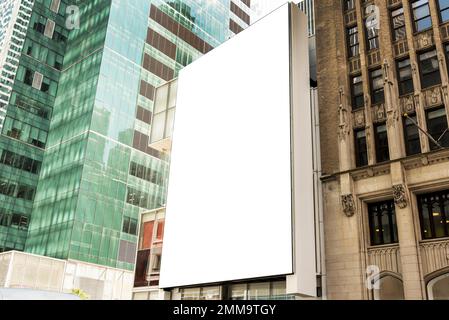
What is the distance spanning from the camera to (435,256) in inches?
663

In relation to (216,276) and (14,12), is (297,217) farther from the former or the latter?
(14,12)

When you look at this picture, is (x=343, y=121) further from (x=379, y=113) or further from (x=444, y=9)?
(x=444, y=9)

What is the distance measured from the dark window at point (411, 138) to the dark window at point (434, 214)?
2034 millimetres

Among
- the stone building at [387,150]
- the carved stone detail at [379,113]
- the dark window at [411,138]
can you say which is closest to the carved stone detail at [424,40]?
the stone building at [387,150]

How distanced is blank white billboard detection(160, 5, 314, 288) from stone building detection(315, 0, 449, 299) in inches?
105

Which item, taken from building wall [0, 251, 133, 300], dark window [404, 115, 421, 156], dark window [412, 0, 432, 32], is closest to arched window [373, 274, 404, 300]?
dark window [404, 115, 421, 156]

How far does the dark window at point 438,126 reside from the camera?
1834cm

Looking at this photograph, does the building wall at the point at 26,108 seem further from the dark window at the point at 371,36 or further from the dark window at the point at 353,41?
the dark window at the point at 371,36

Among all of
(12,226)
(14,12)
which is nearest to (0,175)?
(12,226)

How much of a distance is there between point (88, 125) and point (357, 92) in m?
41.1

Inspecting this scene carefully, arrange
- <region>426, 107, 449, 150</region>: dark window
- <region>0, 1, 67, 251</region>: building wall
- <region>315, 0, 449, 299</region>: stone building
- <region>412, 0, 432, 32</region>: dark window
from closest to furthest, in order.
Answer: <region>315, 0, 449, 299</region>: stone building
<region>426, 107, 449, 150</region>: dark window
<region>412, 0, 432, 32</region>: dark window
<region>0, 1, 67, 251</region>: building wall

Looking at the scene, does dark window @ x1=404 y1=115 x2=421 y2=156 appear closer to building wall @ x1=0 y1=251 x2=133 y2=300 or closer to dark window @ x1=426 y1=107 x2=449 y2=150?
dark window @ x1=426 y1=107 x2=449 y2=150

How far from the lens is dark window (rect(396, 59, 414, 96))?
66.4 ft
